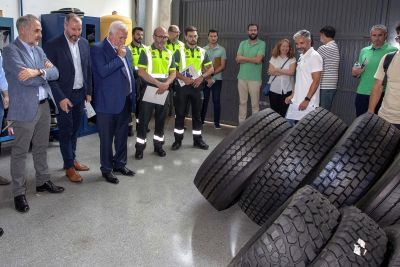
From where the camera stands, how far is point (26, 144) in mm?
3039

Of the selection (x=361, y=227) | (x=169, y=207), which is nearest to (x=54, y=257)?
(x=169, y=207)

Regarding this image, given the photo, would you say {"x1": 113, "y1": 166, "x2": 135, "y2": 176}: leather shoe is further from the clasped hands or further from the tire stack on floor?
the clasped hands

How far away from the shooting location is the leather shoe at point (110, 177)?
12.4 ft

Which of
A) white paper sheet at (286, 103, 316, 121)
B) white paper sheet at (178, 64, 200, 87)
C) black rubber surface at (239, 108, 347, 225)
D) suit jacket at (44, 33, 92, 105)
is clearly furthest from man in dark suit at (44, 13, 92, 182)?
white paper sheet at (286, 103, 316, 121)

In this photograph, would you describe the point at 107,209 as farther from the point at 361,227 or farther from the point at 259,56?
the point at 259,56

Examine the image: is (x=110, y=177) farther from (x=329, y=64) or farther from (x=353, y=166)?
(x=329, y=64)

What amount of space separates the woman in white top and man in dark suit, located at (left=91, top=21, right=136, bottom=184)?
2246 millimetres

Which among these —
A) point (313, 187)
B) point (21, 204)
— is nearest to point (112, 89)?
point (21, 204)

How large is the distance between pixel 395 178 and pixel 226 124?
16.3ft

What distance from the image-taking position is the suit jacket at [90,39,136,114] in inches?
140

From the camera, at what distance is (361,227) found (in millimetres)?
1737

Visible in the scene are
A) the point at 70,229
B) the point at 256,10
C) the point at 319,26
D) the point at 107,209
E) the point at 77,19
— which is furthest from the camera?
the point at 256,10

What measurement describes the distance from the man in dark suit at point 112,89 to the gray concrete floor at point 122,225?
0.36 metres

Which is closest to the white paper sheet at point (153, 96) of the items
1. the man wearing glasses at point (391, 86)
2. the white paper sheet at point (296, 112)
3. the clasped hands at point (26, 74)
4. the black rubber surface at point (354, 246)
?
the white paper sheet at point (296, 112)
